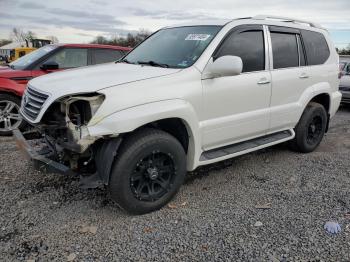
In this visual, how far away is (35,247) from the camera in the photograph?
306cm

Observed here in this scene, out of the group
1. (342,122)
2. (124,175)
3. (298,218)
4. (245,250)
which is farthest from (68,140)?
(342,122)

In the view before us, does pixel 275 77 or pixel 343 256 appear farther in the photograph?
pixel 275 77

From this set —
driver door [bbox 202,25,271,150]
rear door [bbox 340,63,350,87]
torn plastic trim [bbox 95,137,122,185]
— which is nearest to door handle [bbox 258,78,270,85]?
driver door [bbox 202,25,271,150]

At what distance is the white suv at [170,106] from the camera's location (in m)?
3.25

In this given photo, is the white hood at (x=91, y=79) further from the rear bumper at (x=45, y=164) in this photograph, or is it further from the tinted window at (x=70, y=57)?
the tinted window at (x=70, y=57)

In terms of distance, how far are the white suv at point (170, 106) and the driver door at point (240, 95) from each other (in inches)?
0.5

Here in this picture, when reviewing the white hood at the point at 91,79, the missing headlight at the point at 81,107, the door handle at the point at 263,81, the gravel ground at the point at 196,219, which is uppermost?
the white hood at the point at 91,79

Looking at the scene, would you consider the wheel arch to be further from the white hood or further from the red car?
the red car

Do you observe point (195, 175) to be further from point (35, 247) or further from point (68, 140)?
point (35, 247)

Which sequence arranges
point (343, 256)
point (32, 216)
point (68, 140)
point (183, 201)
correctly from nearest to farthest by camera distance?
1. point (343, 256)
2. point (68, 140)
3. point (32, 216)
4. point (183, 201)

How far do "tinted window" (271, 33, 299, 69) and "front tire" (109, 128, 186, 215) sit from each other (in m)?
2.02

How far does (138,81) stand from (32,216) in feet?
5.52

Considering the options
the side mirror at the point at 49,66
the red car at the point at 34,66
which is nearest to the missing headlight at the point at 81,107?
the red car at the point at 34,66

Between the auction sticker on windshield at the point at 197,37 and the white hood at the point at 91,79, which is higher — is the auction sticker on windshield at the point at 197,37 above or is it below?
above
